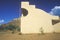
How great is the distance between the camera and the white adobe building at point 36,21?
32.2 ft

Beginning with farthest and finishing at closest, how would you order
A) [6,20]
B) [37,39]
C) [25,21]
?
1. [25,21]
2. [6,20]
3. [37,39]

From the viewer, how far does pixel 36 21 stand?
9.91m

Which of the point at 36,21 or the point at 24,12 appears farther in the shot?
the point at 24,12

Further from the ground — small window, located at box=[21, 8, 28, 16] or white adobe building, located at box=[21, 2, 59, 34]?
small window, located at box=[21, 8, 28, 16]

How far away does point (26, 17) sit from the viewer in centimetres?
1012

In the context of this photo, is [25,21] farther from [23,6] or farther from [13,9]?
[13,9]

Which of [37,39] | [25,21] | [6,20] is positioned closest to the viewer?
[37,39]

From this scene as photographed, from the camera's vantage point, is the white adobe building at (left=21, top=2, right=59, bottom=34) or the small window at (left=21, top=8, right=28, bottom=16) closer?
the white adobe building at (left=21, top=2, right=59, bottom=34)

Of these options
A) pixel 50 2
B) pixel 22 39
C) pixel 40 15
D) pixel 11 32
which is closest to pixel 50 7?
pixel 50 2

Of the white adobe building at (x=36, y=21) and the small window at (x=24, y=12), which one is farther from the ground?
the small window at (x=24, y=12)

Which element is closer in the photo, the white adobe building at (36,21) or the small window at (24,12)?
the white adobe building at (36,21)

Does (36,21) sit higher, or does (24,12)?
(24,12)

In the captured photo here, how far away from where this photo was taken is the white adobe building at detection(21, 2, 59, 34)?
980 centimetres

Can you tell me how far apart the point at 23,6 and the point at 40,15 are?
3.73ft
